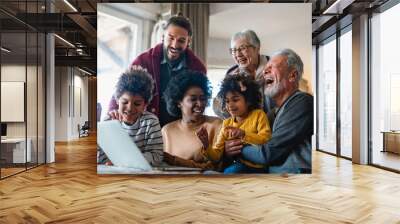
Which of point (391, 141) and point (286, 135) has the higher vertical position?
point (286, 135)

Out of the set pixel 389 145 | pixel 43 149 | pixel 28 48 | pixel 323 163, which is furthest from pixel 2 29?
pixel 389 145

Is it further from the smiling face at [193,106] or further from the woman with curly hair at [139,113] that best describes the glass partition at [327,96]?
the woman with curly hair at [139,113]

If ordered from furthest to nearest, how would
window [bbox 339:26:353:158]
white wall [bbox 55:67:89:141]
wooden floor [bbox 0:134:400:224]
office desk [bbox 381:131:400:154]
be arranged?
1. white wall [bbox 55:67:89:141]
2. window [bbox 339:26:353:158]
3. office desk [bbox 381:131:400:154]
4. wooden floor [bbox 0:134:400:224]

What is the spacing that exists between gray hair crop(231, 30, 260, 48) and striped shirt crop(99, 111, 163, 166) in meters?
1.91

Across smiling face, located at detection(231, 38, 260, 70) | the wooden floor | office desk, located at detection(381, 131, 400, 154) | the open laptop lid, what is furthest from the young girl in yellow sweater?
office desk, located at detection(381, 131, 400, 154)

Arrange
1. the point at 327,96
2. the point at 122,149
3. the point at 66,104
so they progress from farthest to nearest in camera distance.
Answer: the point at 66,104, the point at 327,96, the point at 122,149

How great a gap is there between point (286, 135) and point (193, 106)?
64.7 inches

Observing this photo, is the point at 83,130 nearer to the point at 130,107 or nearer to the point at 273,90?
the point at 130,107

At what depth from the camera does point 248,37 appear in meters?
6.59

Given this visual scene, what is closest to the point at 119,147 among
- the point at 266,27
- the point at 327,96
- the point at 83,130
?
the point at 266,27

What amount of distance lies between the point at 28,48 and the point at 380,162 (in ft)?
24.3

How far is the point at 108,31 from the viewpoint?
661 centimetres

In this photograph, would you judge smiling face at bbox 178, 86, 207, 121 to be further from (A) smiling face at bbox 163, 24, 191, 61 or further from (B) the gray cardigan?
(B) the gray cardigan

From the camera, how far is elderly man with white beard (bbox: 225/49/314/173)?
21.3ft
